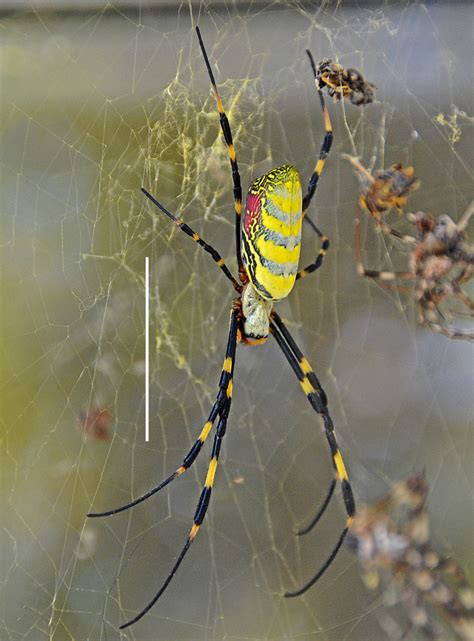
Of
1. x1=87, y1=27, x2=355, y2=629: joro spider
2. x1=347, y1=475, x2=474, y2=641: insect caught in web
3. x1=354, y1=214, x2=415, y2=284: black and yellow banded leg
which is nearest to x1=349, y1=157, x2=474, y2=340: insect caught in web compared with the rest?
x1=354, y1=214, x2=415, y2=284: black and yellow banded leg

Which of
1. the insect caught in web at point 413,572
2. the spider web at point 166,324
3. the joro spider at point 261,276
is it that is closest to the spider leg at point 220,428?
the joro spider at point 261,276

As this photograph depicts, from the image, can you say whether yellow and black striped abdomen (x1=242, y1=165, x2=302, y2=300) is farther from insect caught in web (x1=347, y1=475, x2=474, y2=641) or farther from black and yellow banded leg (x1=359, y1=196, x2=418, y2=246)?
insect caught in web (x1=347, y1=475, x2=474, y2=641)

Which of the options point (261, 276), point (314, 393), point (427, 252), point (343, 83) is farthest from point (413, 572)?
point (343, 83)

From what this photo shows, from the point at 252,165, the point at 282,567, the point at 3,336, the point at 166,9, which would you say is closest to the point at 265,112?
the point at 252,165

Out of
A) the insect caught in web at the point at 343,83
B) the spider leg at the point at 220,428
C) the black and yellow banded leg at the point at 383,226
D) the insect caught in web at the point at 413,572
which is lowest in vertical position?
the insect caught in web at the point at 413,572

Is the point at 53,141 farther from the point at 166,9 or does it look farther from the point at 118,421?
the point at 118,421

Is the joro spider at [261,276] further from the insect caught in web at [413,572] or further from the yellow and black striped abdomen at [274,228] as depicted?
the insect caught in web at [413,572]

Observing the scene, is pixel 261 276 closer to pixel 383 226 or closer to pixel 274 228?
pixel 274 228
